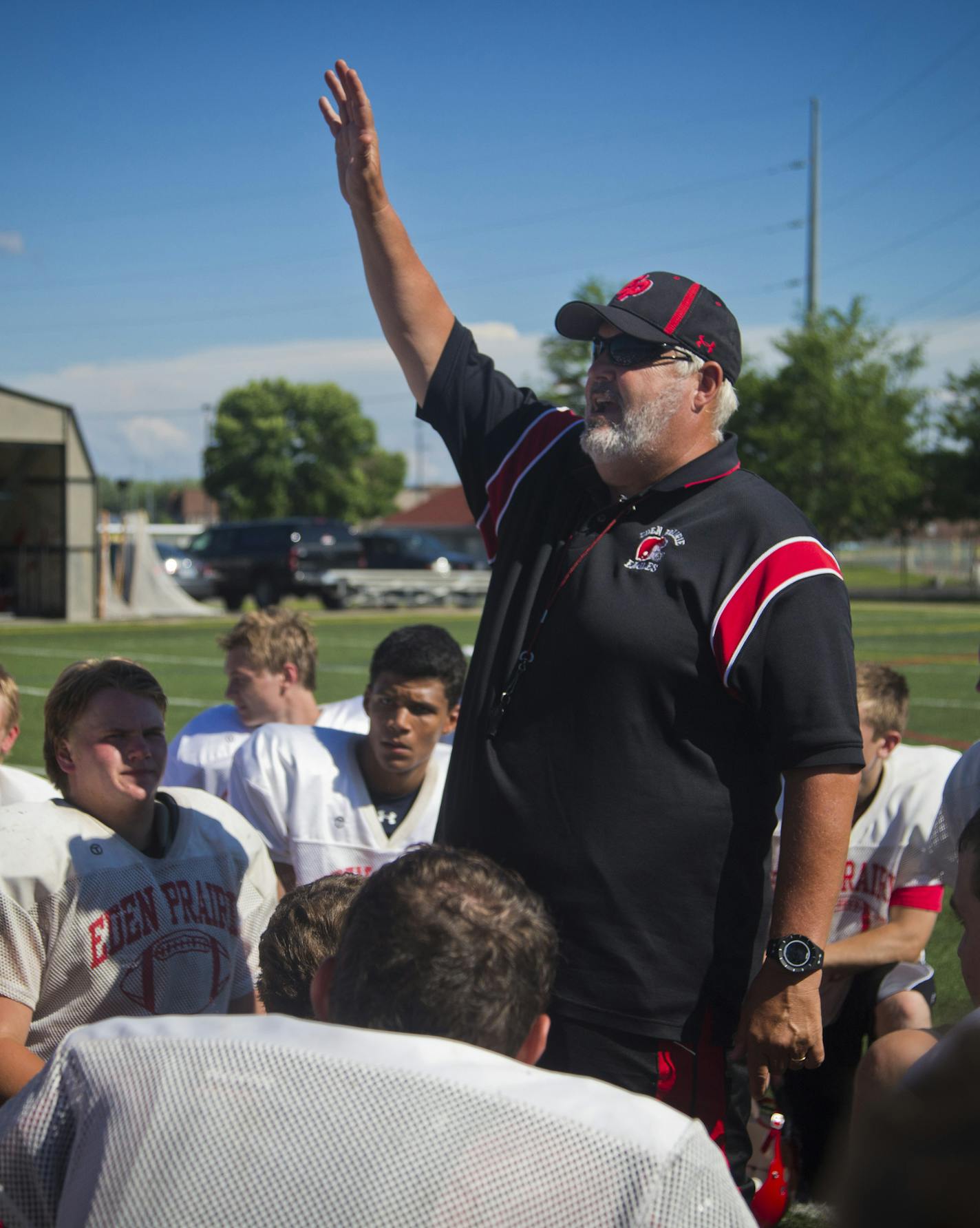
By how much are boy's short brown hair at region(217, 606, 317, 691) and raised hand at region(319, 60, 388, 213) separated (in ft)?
7.53

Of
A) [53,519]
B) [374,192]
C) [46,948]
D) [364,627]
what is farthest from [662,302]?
[53,519]

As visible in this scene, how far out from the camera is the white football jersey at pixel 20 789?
12.4 feet

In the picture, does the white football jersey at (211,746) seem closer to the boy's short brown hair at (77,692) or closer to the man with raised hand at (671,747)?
the boy's short brown hair at (77,692)

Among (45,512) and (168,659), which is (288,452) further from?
(168,659)

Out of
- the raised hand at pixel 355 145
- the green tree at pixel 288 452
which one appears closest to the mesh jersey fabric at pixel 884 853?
the raised hand at pixel 355 145

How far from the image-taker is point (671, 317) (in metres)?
2.51

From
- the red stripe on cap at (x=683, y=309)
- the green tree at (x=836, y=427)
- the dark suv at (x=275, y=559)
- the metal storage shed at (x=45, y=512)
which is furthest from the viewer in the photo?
the green tree at (x=836, y=427)

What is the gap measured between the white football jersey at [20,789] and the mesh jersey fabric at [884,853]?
7.12ft

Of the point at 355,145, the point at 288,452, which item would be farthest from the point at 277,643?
the point at 288,452

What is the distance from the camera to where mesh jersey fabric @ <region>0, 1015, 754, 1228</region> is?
49.0 inches

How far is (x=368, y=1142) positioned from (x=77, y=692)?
6.60 feet

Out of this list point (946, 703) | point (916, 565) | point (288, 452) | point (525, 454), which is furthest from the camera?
point (288, 452)

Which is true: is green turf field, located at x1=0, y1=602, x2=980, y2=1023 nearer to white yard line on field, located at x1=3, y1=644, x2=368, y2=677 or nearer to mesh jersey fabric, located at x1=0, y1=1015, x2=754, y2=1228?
white yard line on field, located at x1=3, y1=644, x2=368, y2=677

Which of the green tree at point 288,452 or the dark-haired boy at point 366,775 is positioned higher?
the green tree at point 288,452
